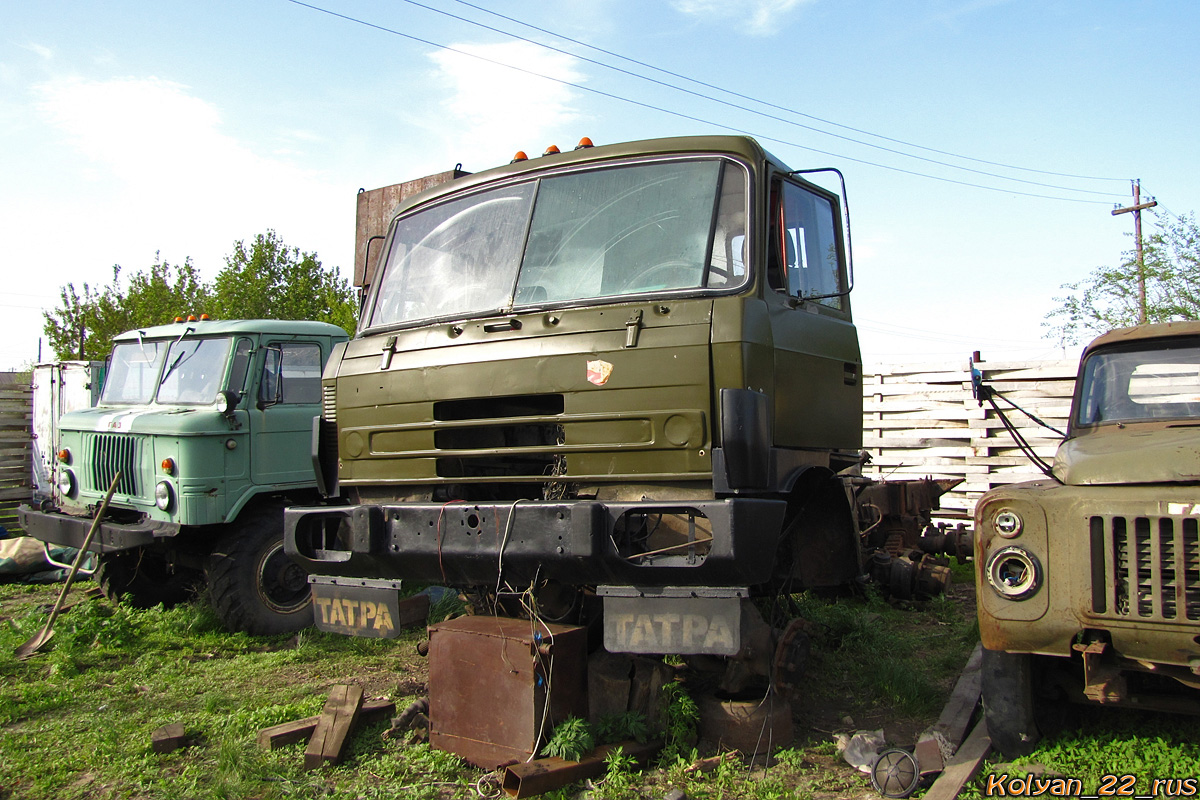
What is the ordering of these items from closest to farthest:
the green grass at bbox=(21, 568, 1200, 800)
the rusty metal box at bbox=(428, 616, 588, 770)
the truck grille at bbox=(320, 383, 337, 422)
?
the green grass at bbox=(21, 568, 1200, 800) → the rusty metal box at bbox=(428, 616, 588, 770) → the truck grille at bbox=(320, 383, 337, 422)

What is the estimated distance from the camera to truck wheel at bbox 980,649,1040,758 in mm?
3412

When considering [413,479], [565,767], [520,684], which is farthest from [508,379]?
[565,767]

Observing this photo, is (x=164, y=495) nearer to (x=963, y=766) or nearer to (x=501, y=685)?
(x=501, y=685)

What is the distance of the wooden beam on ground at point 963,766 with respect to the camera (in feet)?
10.5

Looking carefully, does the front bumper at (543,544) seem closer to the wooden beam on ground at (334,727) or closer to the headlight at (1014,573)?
the wooden beam on ground at (334,727)

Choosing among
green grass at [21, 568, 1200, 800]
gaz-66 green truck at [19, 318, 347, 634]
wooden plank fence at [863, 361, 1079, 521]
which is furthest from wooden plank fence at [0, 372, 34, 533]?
wooden plank fence at [863, 361, 1079, 521]

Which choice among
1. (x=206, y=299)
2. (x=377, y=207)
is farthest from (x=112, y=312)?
(x=377, y=207)

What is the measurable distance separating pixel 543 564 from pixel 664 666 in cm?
87

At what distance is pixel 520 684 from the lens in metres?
3.66

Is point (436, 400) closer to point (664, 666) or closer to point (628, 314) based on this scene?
point (628, 314)

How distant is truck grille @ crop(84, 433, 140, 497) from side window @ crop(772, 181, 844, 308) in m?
5.28

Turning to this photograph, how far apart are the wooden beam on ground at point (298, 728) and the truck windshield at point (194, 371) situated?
3447 mm

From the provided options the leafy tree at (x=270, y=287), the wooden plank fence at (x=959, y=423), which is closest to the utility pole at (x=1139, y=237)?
the wooden plank fence at (x=959, y=423)

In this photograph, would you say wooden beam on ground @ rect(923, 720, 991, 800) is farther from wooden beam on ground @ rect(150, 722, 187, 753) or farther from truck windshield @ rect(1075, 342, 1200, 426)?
wooden beam on ground @ rect(150, 722, 187, 753)
